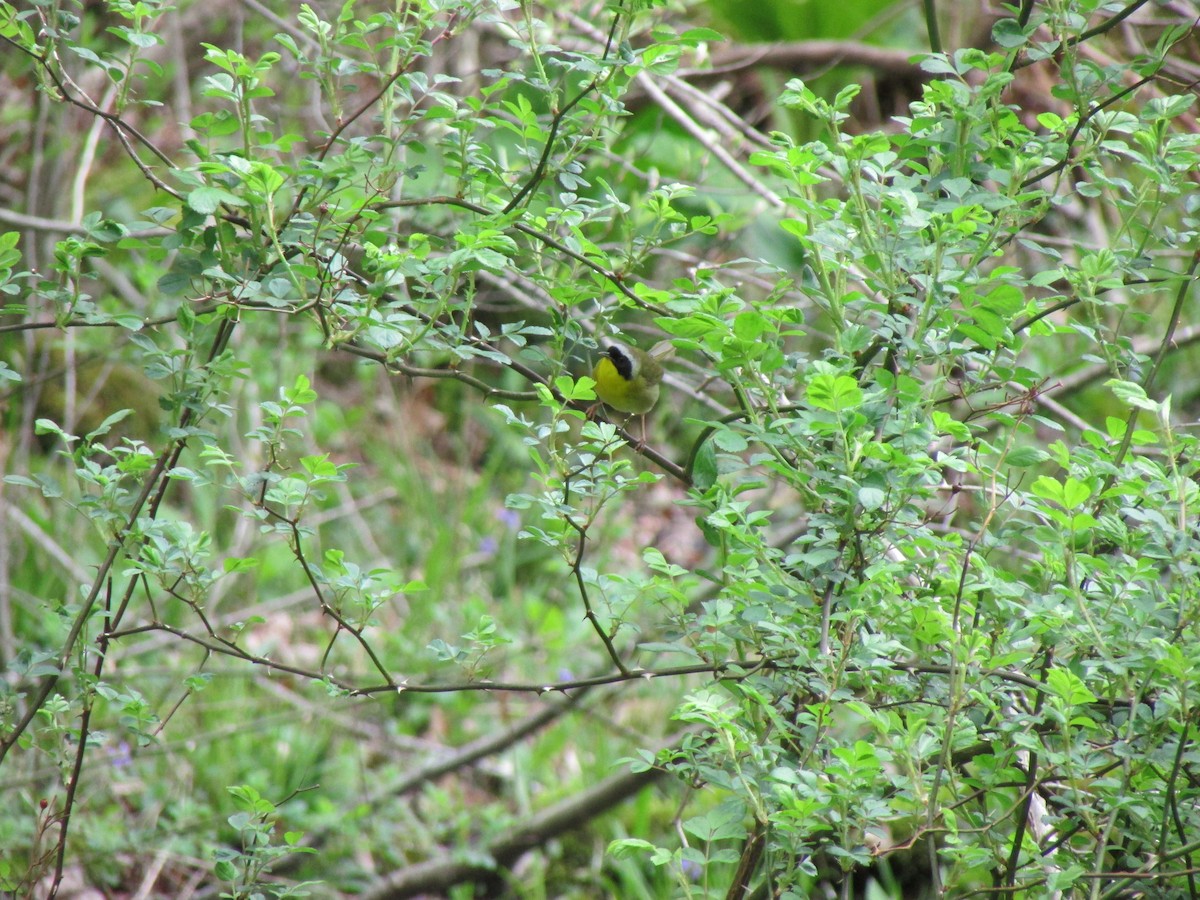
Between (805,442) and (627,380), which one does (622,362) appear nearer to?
(627,380)

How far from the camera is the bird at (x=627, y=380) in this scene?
9.96ft

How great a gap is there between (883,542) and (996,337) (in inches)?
11.4

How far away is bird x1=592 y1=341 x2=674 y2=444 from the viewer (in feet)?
9.96

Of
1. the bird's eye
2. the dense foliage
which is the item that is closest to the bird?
the bird's eye

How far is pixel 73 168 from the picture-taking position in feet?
11.5

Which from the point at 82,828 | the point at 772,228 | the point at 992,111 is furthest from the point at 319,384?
the point at 992,111

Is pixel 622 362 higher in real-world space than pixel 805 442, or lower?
lower

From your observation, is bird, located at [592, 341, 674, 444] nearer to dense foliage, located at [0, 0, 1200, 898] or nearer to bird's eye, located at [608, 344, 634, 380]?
bird's eye, located at [608, 344, 634, 380]

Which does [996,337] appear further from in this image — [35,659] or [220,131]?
[35,659]

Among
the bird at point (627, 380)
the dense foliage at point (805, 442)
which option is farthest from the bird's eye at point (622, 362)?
the dense foliage at point (805, 442)

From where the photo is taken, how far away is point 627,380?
3.11 m

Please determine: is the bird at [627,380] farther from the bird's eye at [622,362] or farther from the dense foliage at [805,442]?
the dense foliage at [805,442]

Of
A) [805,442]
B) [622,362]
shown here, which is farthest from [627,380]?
[805,442]

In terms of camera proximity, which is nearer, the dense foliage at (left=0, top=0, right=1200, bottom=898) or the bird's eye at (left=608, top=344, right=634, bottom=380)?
the dense foliage at (left=0, top=0, right=1200, bottom=898)
